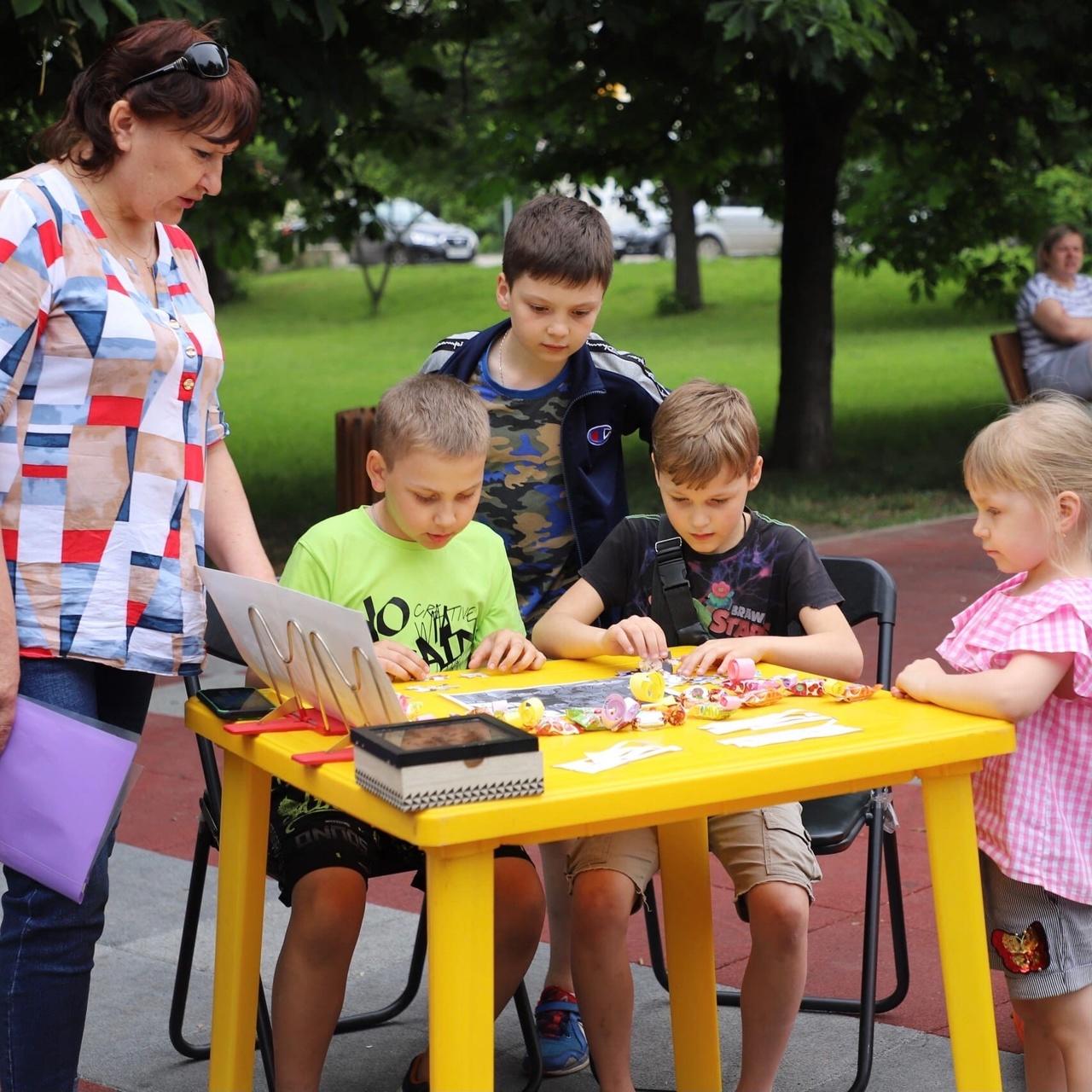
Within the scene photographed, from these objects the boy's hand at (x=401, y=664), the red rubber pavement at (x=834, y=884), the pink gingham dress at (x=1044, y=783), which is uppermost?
the boy's hand at (x=401, y=664)

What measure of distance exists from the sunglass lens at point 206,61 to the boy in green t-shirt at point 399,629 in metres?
0.68

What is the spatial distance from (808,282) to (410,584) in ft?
32.5

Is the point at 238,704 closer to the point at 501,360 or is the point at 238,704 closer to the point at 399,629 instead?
the point at 399,629

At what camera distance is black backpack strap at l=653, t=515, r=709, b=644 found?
10.5ft

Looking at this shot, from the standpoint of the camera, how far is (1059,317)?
1062 centimetres

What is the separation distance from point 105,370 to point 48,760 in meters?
0.61

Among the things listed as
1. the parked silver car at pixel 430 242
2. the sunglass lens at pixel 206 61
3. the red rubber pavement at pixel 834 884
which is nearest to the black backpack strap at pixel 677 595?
the red rubber pavement at pixel 834 884

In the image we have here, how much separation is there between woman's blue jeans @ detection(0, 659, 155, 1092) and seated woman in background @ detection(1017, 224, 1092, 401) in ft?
28.7

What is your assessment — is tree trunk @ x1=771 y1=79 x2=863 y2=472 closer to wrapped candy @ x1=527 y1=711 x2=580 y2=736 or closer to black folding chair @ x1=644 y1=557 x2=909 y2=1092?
black folding chair @ x1=644 y1=557 x2=909 y2=1092

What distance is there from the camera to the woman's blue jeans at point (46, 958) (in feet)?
8.55

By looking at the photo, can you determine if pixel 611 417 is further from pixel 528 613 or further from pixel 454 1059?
pixel 454 1059

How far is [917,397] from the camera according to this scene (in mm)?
18703

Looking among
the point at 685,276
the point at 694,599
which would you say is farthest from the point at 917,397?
the point at 694,599

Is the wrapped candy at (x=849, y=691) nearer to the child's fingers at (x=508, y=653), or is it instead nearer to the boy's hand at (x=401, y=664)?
the child's fingers at (x=508, y=653)
